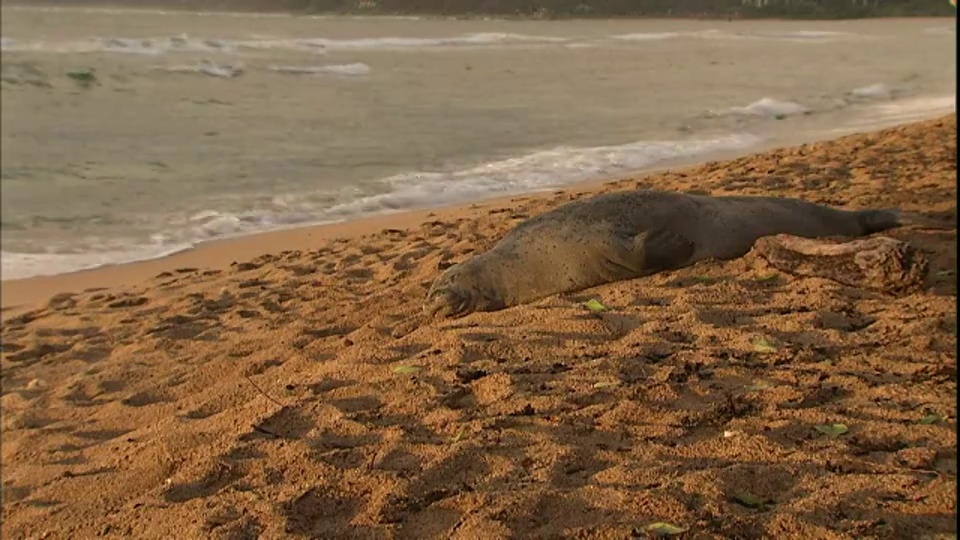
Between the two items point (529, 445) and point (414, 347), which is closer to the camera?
point (529, 445)

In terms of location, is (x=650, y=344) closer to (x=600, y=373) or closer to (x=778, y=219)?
(x=600, y=373)

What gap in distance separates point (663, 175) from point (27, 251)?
5596 mm

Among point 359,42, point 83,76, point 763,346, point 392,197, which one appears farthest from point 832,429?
point 359,42

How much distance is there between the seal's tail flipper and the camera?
5.17 m

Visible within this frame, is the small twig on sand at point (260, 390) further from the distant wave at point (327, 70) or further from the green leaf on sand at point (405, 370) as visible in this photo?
the distant wave at point (327, 70)

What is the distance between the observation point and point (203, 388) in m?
4.21

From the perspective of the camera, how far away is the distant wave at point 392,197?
7227 millimetres

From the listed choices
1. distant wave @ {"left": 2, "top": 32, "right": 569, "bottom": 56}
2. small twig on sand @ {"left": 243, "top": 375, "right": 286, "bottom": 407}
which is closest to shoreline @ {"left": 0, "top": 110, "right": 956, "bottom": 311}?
small twig on sand @ {"left": 243, "top": 375, "right": 286, "bottom": 407}

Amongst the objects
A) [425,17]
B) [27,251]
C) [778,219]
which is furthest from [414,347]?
[425,17]

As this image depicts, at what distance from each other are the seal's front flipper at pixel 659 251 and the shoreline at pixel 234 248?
A: 3014 mm

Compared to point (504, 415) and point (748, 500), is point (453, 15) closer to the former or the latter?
point (504, 415)

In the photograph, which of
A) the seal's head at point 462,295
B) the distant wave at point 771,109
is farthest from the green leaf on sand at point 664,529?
the distant wave at point 771,109

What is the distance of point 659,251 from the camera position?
4.79m

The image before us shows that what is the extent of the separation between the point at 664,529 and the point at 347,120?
1173 cm
